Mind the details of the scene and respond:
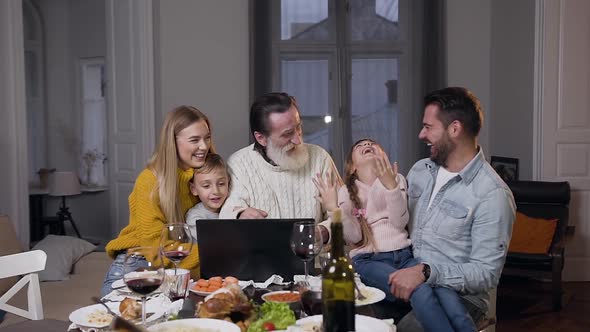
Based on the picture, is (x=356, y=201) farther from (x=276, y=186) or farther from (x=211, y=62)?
(x=211, y=62)

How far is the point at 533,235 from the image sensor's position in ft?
17.3

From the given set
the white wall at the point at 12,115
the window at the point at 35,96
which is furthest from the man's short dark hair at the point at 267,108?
the window at the point at 35,96

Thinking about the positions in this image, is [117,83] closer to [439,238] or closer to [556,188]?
[556,188]

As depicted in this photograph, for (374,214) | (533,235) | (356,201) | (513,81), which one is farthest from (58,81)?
(374,214)

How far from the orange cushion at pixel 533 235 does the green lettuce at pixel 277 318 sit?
381 cm

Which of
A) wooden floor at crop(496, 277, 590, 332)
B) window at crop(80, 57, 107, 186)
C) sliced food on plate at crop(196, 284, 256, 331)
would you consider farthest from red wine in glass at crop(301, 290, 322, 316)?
window at crop(80, 57, 107, 186)

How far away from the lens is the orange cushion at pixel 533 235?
17.1 feet

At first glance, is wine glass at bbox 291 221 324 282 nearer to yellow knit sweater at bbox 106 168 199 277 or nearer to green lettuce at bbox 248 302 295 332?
green lettuce at bbox 248 302 295 332

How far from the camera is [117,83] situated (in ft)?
21.2

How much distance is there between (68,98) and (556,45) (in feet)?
18.0

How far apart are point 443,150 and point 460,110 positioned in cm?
17

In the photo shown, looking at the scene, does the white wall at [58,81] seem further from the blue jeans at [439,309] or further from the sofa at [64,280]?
the blue jeans at [439,309]

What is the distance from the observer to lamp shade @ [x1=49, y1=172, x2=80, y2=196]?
6.97 m

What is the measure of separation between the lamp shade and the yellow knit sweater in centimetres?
428
